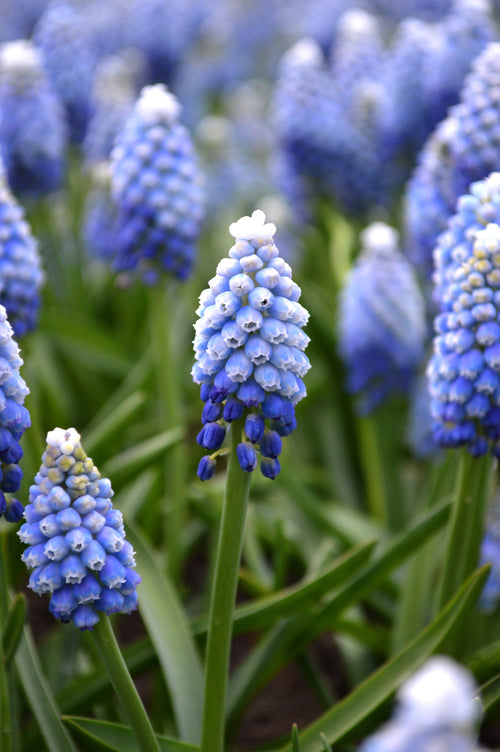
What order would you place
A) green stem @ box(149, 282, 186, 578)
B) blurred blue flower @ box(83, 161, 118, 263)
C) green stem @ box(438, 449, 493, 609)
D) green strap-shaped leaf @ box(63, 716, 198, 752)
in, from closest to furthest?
green strap-shaped leaf @ box(63, 716, 198, 752)
green stem @ box(438, 449, 493, 609)
green stem @ box(149, 282, 186, 578)
blurred blue flower @ box(83, 161, 118, 263)

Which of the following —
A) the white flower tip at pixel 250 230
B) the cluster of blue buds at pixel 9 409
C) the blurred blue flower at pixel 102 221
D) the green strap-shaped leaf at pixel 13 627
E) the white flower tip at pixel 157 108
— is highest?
the blurred blue flower at pixel 102 221

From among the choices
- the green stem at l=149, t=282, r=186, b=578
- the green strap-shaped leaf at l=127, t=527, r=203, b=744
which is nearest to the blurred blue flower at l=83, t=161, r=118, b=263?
the green stem at l=149, t=282, r=186, b=578

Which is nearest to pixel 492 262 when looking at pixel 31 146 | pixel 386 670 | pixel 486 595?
pixel 386 670

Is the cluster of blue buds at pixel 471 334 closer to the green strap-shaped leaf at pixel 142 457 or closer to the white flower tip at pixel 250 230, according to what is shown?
the white flower tip at pixel 250 230

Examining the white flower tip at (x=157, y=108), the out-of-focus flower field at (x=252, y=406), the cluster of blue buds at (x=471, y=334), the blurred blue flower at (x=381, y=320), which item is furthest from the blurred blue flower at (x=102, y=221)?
the cluster of blue buds at (x=471, y=334)

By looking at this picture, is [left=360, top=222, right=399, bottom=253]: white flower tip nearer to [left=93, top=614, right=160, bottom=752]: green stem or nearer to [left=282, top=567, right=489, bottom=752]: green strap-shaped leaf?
[left=282, top=567, right=489, bottom=752]: green strap-shaped leaf

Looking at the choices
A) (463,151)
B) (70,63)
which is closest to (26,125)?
(70,63)
